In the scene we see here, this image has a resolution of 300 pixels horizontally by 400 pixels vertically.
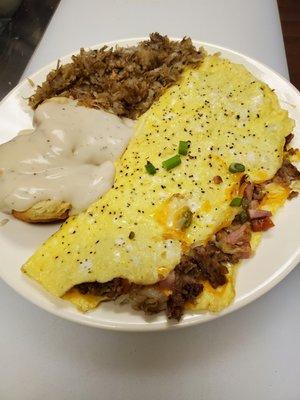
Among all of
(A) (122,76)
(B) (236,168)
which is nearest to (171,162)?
(B) (236,168)

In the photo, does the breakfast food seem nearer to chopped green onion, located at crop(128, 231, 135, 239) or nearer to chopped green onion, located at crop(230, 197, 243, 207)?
chopped green onion, located at crop(128, 231, 135, 239)

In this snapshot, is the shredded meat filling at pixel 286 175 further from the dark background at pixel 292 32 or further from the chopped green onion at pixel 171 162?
the dark background at pixel 292 32

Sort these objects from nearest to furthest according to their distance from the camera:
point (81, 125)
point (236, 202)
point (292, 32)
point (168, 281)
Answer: point (168, 281) → point (236, 202) → point (81, 125) → point (292, 32)

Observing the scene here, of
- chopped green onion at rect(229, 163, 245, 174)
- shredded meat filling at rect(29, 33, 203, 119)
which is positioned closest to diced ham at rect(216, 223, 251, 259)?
chopped green onion at rect(229, 163, 245, 174)

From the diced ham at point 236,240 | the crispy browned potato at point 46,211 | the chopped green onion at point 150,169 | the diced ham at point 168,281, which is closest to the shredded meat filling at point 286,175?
the diced ham at point 236,240

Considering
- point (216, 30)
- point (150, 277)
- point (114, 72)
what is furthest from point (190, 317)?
point (216, 30)

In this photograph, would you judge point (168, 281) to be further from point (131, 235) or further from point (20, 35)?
point (20, 35)
